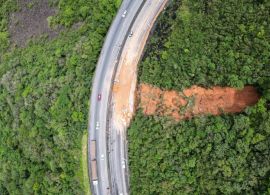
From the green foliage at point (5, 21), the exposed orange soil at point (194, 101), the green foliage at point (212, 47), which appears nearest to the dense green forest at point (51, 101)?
the green foliage at point (5, 21)

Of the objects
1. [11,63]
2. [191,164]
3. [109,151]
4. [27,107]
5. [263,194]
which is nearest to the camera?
[263,194]

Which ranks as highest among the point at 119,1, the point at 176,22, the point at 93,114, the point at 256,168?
the point at 119,1

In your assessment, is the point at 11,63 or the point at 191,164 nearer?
the point at 191,164

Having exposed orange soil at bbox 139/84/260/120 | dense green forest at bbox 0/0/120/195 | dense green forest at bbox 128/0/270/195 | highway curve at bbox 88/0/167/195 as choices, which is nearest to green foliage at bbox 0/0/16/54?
dense green forest at bbox 0/0/120/195

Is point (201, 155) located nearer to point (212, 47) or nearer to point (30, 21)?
point (212, 47)

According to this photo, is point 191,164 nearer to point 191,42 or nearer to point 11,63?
point 191,42

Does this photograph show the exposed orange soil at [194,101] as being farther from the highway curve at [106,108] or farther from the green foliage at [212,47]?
the highway curve at [106,108]

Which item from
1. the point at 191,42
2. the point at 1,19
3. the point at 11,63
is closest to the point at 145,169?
the point at 191,42
